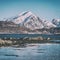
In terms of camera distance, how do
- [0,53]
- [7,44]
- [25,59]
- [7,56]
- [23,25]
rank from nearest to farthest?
[25,59] → [7,56] → [0,53] → [7,44] → [23,25]

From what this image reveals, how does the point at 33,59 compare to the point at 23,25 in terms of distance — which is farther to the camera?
the point at 23,25

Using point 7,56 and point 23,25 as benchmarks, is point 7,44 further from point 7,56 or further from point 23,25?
point 23,25

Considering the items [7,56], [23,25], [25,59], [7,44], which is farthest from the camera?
[23,25]

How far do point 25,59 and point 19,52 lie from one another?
108 centimetres

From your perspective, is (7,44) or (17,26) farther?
(17,26)

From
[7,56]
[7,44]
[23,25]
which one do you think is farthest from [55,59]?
[23,25]

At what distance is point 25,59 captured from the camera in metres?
6.21

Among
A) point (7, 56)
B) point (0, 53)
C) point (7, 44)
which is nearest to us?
point (7, 56)

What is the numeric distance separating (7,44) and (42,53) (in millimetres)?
1862

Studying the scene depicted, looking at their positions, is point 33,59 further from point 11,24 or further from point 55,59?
point 11,24

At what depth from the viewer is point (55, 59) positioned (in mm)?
6293

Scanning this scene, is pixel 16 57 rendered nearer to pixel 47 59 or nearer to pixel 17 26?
pixel 47 59

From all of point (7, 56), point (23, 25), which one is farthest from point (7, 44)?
point (23, 25)

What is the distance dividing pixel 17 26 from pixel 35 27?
111cm
